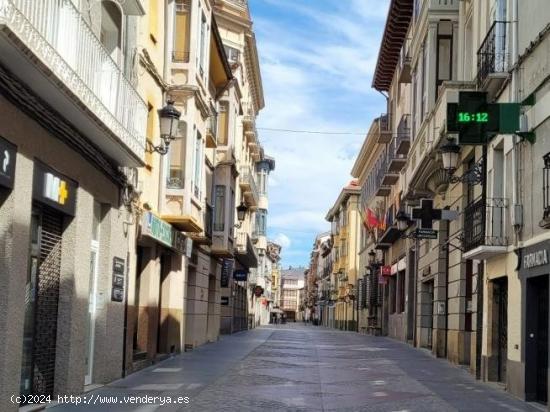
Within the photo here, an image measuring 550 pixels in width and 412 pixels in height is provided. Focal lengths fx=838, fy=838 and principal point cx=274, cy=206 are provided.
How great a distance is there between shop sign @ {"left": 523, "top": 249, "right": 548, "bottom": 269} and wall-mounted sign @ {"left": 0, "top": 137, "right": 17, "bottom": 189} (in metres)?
7.93

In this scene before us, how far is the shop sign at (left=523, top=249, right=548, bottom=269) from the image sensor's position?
42.2ft

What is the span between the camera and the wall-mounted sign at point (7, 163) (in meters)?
Answer: 8.95

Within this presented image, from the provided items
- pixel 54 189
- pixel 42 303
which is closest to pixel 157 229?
pixel 42 303

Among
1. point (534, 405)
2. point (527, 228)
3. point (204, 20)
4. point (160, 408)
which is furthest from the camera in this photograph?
point (204, 20)

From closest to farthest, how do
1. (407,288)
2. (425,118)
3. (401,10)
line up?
(425,118)
(401,10)
(407,288)

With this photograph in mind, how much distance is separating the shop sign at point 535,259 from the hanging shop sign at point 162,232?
7208 mm

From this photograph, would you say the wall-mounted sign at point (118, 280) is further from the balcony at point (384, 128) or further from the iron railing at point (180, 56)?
the balcony at point (384, 128)

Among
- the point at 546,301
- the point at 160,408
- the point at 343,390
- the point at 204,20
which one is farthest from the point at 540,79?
the point at 204,20

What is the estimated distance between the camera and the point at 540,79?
13.4 metres

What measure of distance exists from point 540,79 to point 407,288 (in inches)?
893

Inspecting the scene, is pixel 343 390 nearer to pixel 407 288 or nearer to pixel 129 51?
pixel 129 51

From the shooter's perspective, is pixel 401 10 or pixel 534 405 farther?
pixel 401 10

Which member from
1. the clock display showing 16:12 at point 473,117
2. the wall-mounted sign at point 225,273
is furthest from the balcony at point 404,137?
the clock display showing 16:12 at point 473,117

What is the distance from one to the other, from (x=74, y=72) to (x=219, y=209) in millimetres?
20497
